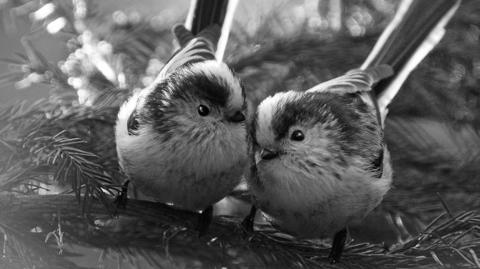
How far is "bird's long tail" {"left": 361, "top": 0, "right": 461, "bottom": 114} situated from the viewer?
70.4 inches

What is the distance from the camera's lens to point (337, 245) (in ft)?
4.68

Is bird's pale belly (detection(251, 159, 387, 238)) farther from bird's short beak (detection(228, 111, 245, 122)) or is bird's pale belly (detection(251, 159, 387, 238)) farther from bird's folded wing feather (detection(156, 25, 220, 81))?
bird's folded wing feather (detection(156, 25, 220, 81))

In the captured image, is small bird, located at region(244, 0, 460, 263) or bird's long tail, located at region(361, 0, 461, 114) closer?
small bird, located at region(244, 0, 460, 263)

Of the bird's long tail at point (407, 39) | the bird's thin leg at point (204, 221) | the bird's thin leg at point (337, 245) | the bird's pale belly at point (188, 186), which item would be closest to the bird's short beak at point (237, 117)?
the bird's pale belly at point (188, 186)

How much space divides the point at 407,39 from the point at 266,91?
42 cm

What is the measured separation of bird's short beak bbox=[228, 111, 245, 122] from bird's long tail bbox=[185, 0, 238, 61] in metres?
0.36

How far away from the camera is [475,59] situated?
1.72 meters

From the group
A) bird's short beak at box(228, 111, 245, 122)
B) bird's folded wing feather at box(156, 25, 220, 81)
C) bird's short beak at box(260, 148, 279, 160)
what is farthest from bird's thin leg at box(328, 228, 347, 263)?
bird's folded wing feather at box(156, 25, 220, 81)

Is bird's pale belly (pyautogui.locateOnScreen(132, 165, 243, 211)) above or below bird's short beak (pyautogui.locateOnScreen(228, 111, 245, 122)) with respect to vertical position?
below

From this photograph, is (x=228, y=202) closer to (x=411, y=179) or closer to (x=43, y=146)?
(x=411, y=179)

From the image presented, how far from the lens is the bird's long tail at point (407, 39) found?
179cm

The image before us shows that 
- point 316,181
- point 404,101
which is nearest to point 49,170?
point 316,181

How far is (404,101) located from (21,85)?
3.28 ft

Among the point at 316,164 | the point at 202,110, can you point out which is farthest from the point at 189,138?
the point at 316,164
